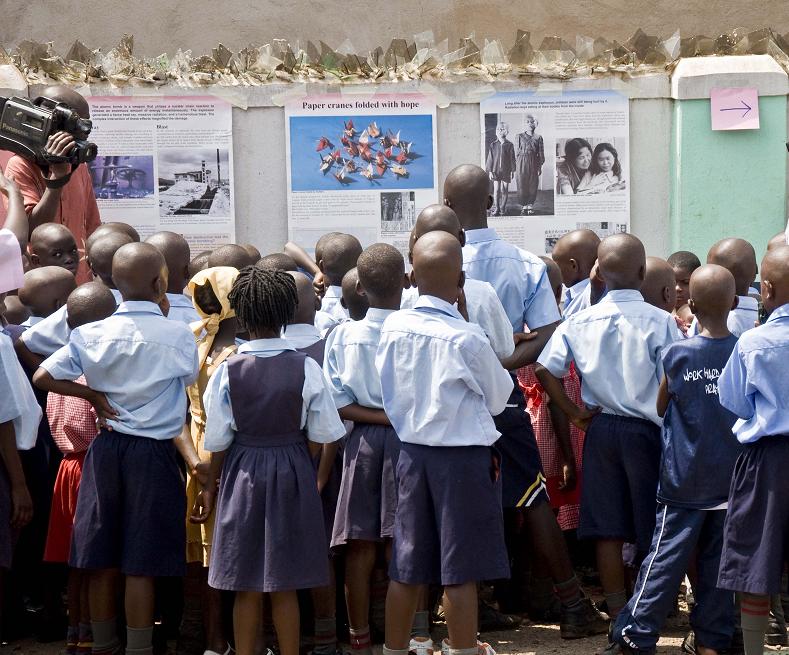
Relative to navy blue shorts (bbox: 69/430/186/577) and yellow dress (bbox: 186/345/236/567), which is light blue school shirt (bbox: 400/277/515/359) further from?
navy blue shorts (bbox: 69/430/186/577)

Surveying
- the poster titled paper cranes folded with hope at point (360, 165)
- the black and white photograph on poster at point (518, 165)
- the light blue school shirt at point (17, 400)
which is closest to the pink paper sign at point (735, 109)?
the black and white photograph on poster at point (518, 165)

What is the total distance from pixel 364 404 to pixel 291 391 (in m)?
0.52

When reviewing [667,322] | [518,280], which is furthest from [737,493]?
[518,280]

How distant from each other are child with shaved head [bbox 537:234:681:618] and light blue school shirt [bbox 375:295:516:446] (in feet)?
1.98

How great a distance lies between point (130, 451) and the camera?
14.1 feet

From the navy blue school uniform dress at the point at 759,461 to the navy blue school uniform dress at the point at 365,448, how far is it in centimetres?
123

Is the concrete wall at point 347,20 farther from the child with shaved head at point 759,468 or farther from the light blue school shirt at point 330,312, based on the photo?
the child with shaved head at point 759,468

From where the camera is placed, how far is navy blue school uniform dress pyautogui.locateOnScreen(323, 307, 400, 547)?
4.43m

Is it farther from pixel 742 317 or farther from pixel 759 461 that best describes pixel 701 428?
pixel 742 317

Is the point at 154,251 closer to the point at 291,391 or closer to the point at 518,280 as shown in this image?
the point at 291,391

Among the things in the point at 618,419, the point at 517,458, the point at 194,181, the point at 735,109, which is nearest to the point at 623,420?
the point at 618,419

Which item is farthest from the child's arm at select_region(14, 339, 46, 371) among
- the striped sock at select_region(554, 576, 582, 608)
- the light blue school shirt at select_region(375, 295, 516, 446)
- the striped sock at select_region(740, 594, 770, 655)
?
the striped sock at select_region(740, 594, 770, 655)

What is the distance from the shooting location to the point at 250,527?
4.00 metres

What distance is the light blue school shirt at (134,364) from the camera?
14.0 feet
